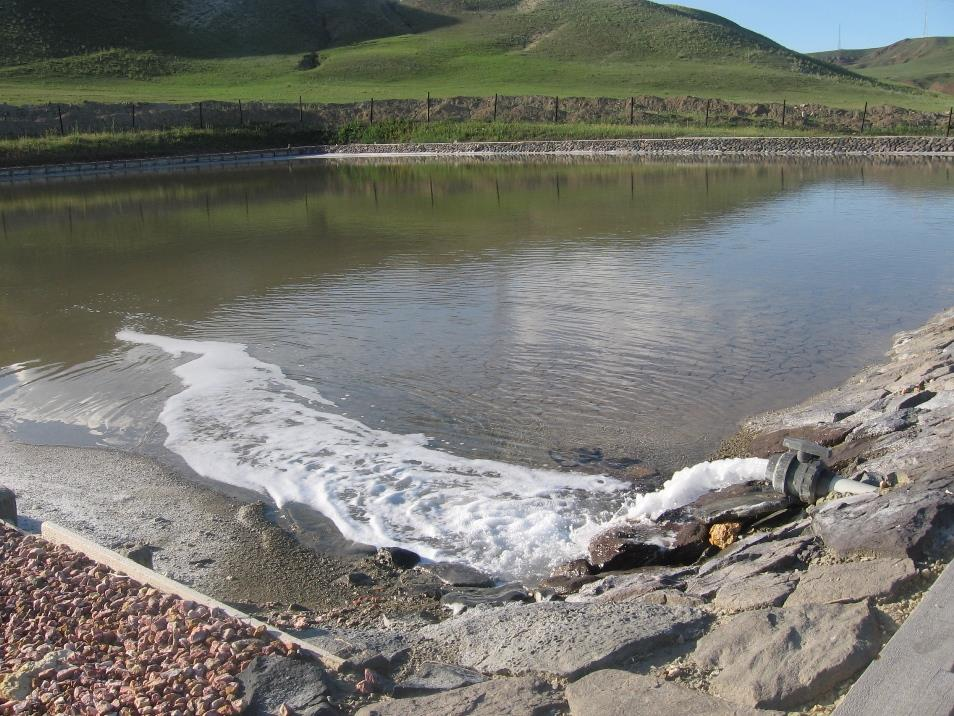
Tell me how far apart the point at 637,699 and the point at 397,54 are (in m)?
81.1

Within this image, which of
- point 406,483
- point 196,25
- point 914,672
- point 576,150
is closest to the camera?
Answer: point 914,672

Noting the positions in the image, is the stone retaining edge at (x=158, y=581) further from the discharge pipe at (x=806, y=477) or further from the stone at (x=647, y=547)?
the discharge pipe at (x=806, y=477)

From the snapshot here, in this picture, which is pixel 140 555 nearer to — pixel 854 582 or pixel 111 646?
pixel 111 646

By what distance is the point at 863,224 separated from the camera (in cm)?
2223

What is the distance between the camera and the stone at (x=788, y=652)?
3.97m

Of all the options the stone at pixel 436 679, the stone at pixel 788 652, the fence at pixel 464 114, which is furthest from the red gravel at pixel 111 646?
the fence at pixel 464 114

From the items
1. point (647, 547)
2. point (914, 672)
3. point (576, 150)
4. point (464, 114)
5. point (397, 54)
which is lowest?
point (647, 547)

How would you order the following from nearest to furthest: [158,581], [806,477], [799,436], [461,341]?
[158,581]
[806,477]
[799,436]
[461,341]

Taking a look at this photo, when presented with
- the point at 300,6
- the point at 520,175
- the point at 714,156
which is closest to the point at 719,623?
the point at 520,175

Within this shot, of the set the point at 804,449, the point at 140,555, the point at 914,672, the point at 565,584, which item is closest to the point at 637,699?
the point at 914,672

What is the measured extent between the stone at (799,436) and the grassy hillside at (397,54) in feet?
181

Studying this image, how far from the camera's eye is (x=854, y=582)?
4.69 meters

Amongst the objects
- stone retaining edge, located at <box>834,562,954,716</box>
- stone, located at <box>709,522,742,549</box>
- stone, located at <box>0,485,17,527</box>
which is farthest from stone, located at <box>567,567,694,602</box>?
stone, located at <box>0,485,17,527</box>

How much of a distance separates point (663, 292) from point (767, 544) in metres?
9.68
